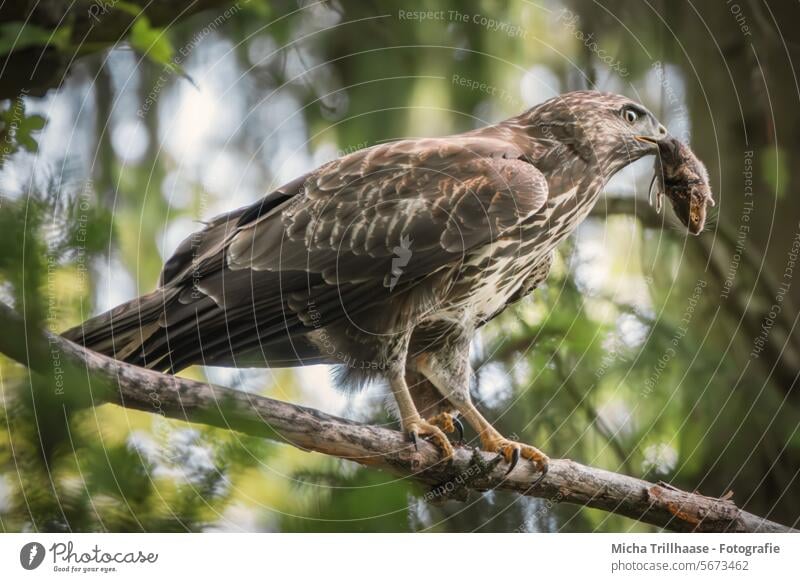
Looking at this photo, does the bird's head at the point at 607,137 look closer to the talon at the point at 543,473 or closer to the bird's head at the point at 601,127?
the bird's head at the point at 601,127

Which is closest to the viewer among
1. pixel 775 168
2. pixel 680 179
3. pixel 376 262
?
pixel 376 262

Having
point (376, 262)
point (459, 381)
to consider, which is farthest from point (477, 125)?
point (459, 381)

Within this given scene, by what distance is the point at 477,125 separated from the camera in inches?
82.4

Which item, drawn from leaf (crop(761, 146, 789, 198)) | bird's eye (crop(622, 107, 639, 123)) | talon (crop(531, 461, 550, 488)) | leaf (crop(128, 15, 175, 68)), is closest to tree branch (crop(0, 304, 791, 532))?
talon (crop(531, 461, 550, 488))

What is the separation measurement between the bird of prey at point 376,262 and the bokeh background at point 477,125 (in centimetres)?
8

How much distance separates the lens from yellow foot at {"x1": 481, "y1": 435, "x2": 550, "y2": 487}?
6.39 feet

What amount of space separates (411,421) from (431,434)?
52 mm

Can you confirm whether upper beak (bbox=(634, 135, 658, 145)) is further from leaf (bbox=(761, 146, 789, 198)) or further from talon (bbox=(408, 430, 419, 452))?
talon (bbox=(408, 430, 419, 452))

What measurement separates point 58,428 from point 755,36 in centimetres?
235

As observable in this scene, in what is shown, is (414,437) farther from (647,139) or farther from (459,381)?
(647,139)

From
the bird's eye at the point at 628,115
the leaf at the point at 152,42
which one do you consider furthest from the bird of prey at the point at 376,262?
the leaf at the point at 152,42

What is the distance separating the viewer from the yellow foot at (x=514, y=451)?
6.39 ft
